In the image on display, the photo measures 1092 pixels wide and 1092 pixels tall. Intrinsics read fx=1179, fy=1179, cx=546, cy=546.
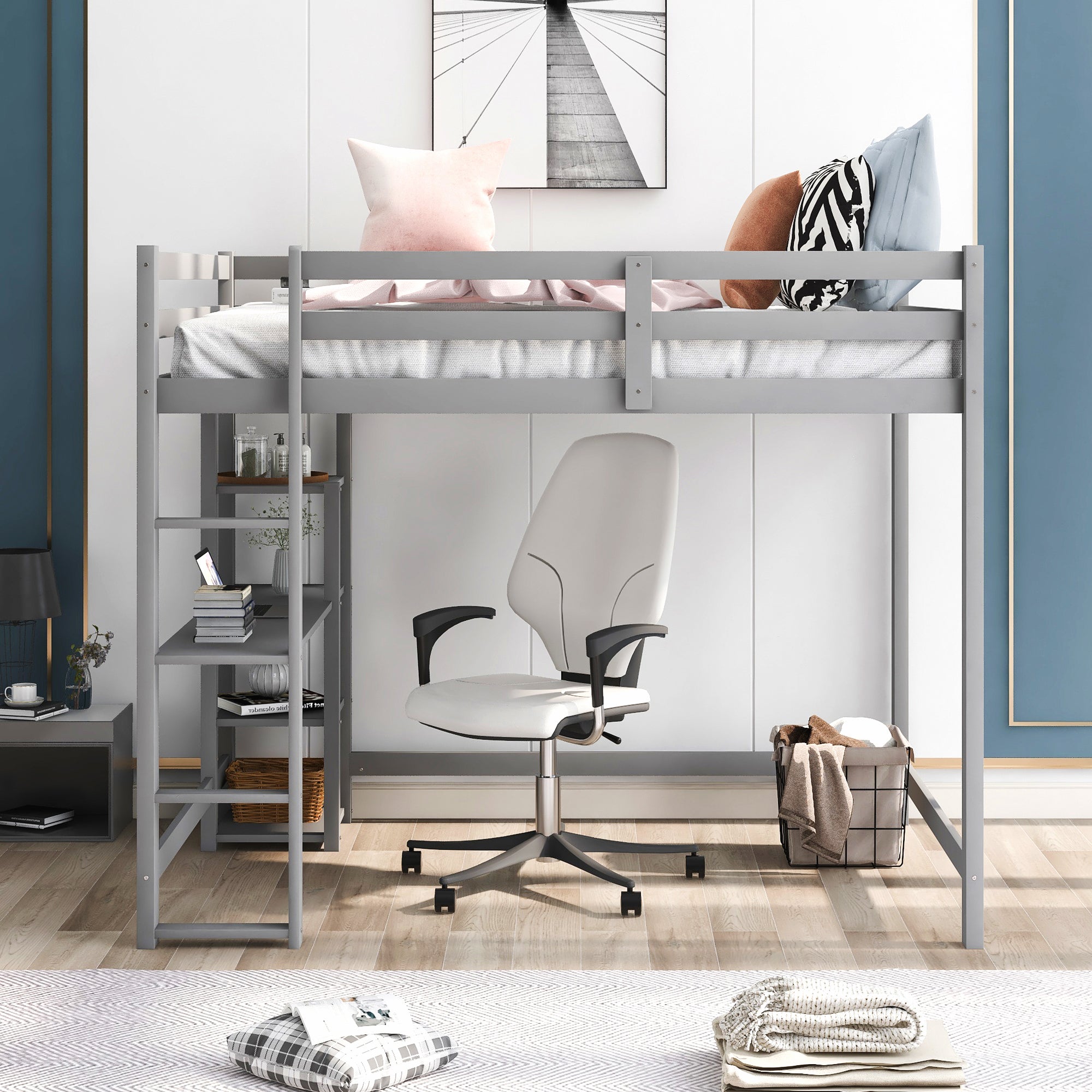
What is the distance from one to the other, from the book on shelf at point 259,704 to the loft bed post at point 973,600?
165cm

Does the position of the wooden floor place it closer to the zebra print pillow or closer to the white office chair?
the white office chair

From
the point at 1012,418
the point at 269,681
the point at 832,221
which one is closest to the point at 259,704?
the point at 269,681

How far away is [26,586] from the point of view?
3229 millimetres

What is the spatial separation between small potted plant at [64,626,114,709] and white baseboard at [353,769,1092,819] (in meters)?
0.84

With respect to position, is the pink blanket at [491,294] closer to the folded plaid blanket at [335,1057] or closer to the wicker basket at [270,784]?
the wicker basket at [270,784]

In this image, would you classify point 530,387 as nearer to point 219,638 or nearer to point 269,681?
point 219,638

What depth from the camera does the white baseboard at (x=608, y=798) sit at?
3.51 m

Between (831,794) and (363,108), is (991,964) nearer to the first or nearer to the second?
(831,794)

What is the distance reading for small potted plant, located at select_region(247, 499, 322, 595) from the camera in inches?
129

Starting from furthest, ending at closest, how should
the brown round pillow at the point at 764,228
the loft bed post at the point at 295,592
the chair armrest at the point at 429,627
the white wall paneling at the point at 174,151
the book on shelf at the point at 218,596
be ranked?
the white wall paneling at the point at 174,151, the chair armrest at the point at 429,627, the brown round pillow at the point at 764,228, the book on shelf at the point at 218,596, the loft bed post at the point at 295,592

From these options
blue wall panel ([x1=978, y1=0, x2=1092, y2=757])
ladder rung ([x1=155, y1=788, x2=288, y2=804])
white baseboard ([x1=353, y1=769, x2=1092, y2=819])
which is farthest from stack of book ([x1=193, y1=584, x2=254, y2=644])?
blue wall panel ([x1=978, y1=0, x2=1092, y2=757])

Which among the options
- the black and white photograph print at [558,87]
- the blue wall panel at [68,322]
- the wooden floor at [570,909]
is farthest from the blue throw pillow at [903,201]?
the blue wall panel at [68,322]

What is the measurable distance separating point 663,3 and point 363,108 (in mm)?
919

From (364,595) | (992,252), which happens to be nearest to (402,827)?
(364,595)
